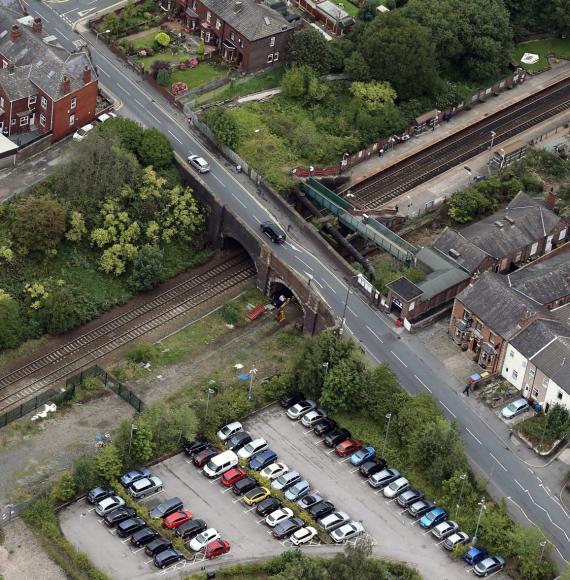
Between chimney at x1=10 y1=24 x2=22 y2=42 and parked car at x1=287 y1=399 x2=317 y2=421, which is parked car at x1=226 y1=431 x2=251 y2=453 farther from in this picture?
chimney at x1=10 y1=24 x2=22 y2=42

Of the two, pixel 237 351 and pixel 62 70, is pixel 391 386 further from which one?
pixel 62 70

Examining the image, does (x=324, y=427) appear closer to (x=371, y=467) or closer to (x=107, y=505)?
(x=371, y=467)

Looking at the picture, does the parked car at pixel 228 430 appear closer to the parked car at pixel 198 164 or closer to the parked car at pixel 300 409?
the parked car at pixel 300 409

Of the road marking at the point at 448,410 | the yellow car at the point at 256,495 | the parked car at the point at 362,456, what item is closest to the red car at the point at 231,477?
the yellow car at the point at 256,495

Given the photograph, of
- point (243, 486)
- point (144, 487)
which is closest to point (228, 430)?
point (243, 486)

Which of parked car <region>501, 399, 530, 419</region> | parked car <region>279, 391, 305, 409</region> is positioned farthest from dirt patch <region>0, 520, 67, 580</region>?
parked car <region>501, 399, 530, 419</region>

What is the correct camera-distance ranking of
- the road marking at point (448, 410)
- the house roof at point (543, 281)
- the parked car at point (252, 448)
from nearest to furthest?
the parked car at point (252, 448) → the road marking at point (448, 410) → the house roof at point (543, 281)
